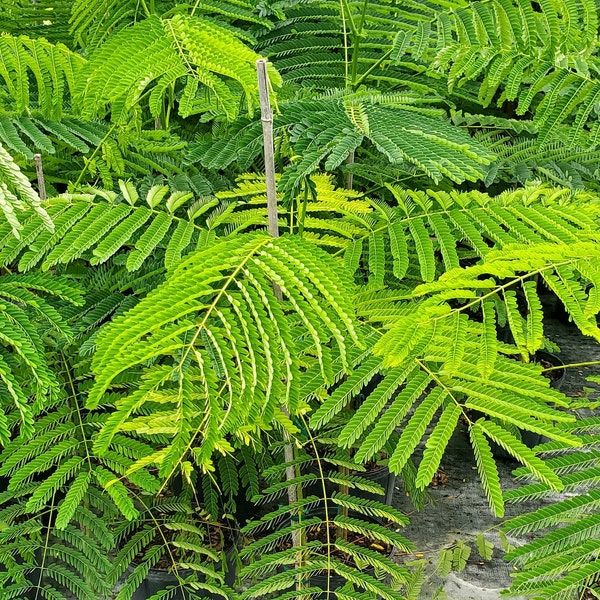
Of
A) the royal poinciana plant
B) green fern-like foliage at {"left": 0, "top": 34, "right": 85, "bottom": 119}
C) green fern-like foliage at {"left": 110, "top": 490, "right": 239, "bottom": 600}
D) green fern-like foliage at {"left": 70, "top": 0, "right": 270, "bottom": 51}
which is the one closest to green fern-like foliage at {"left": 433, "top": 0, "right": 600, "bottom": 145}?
the royal poinciana plant

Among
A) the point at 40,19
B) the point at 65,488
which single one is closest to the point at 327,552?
the point at 65,488

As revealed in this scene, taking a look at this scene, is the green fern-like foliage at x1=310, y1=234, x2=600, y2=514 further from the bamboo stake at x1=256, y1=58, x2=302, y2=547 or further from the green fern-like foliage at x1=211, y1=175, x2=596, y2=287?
the bamboo stake at x1=256, y1=58, x2=302, y2=547

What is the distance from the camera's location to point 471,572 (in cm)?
219

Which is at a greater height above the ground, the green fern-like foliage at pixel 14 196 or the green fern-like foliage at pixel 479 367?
the green fern-like foliage at pixel 14 196

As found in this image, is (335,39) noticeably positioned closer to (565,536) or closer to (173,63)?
(173,63)

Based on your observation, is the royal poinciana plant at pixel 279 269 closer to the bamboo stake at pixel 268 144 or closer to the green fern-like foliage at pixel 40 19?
the bamboo stake at pixel 268 144

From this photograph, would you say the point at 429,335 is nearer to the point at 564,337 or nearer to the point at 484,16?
the point at 484,16

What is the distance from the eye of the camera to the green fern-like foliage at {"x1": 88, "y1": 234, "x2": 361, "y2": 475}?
882mm

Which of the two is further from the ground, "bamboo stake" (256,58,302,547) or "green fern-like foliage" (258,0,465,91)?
"green fern-like foliage" (258,0,465,91)

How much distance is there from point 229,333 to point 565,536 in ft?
2.50

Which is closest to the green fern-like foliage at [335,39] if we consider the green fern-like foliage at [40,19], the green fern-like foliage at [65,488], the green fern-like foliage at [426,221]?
→ the green fern-like foliage at [426,221]

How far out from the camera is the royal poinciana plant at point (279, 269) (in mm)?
965

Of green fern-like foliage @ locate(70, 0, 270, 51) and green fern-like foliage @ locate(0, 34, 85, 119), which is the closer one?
green fern-like foliage @ locate(0, 34, 85, 119)

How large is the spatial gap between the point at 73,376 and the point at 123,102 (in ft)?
2.39
